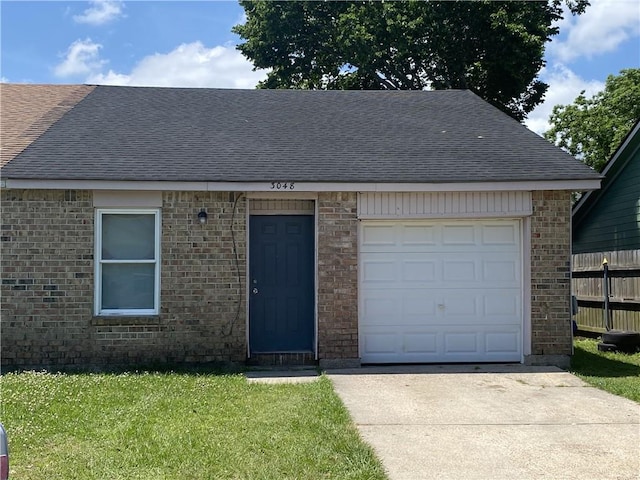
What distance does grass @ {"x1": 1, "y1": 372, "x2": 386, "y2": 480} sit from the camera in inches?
208

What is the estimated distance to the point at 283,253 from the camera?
1057cm

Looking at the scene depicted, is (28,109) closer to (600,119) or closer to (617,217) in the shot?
(617,217)

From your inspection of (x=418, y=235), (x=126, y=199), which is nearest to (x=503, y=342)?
(x=418, y=235)

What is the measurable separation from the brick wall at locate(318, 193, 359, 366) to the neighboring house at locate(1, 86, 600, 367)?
0.02m

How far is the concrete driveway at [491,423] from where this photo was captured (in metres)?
5.51

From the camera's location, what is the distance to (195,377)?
9.11 m

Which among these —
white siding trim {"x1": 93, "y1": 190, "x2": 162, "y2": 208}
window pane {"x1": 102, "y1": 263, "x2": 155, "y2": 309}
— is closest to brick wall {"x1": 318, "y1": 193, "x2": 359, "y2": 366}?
white siding trim {"x1": 93, "y1": 190, "x2": 162, "y2": 208}

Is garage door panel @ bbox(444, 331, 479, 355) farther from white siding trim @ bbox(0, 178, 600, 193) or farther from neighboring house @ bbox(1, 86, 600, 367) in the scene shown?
white siding trim @ bbox(0, 178, 600, 193)

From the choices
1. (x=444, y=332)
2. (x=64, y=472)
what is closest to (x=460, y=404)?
(x=444, y=332)

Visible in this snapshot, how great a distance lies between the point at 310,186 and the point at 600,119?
28689 millimetres

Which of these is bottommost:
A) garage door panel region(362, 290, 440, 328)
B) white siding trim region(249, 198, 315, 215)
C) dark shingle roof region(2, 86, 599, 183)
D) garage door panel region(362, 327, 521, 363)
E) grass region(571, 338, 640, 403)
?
grass region(571, 338, 640, 403)

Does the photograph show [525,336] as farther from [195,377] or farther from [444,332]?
[195,377]

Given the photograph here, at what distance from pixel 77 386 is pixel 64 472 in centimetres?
342

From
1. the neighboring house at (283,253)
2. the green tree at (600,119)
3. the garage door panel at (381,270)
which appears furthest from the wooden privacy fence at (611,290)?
the green tree at (600,119)
